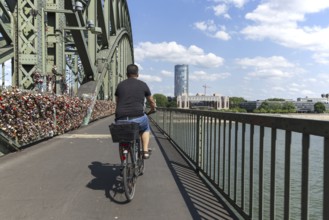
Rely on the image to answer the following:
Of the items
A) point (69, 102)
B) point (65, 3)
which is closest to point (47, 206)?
point (69, 102)

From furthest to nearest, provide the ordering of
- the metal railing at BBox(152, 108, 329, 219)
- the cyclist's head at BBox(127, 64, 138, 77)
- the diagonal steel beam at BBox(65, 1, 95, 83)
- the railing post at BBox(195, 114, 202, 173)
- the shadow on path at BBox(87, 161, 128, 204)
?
the diagonal steel beam at BBox(65, 1, 95, 83) → the railing post at BBox(195, 114, 202, 173) → the cyclist's head at BBox(127, 64, 138, 77) → the shadow on path at BBox(87, 161, 128, 204) → the metal railing at BBox(152, 108, 329, 219)

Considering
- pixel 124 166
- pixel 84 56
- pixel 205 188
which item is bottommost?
pixel 205 188

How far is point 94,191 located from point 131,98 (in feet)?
4.69

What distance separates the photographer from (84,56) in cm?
2228

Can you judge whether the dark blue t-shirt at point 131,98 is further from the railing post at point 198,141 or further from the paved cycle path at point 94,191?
the railing post at point 198,141

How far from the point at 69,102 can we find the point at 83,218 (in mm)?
11001

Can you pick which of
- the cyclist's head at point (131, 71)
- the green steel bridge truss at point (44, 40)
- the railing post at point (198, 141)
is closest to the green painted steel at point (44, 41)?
the green steel bridge truss at point (44, 40)

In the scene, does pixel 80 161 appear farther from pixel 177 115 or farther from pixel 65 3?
pixel 65 3

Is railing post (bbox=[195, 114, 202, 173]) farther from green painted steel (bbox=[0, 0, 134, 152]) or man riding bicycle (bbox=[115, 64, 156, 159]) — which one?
green painted steel (bbox=[0, 0, 134, 152])

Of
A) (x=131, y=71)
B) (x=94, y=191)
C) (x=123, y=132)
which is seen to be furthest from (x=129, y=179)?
(x=131, y=71)

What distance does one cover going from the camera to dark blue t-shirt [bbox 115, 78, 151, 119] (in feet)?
18.5

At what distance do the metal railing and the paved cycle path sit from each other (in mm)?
389

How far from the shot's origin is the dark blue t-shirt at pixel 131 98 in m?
5.62

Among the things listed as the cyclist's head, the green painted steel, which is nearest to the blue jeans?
the cyclist's head
